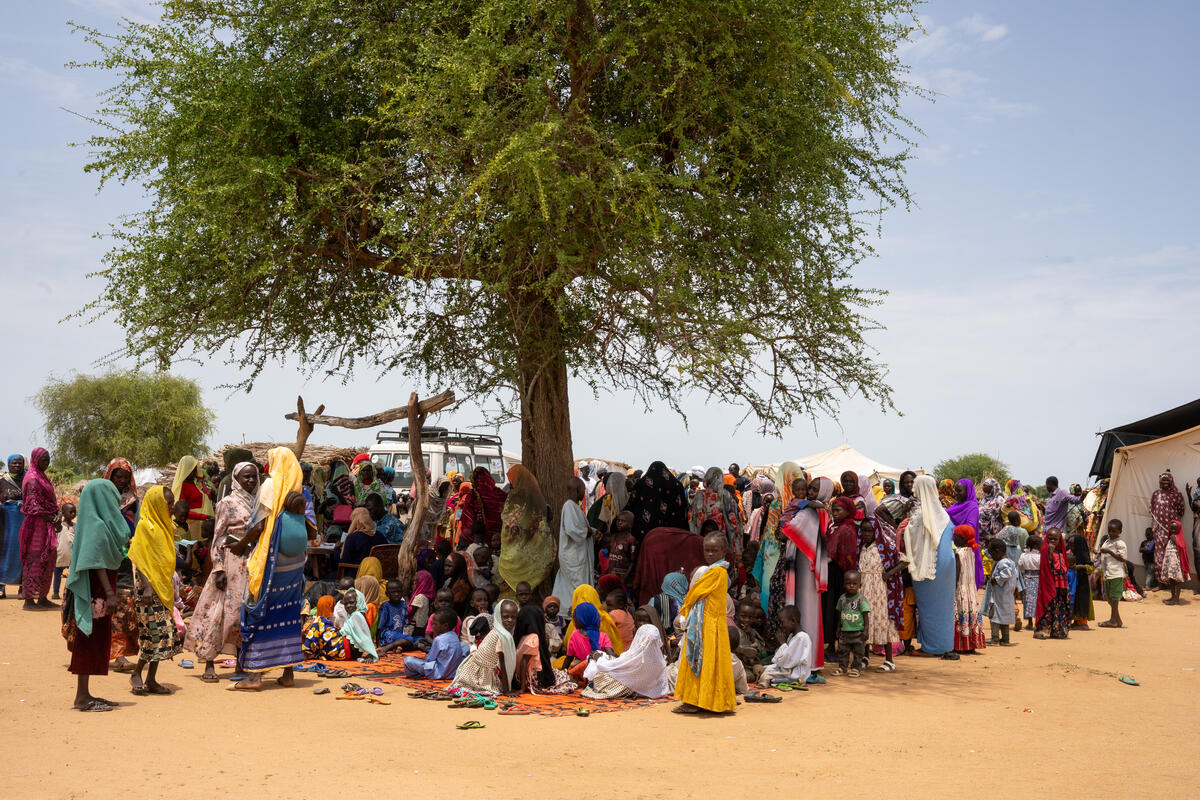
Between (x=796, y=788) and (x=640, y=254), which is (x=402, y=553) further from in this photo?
(x=796, y=788)

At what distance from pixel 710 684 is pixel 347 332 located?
928cm

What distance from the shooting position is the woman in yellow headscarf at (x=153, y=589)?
8734 mm

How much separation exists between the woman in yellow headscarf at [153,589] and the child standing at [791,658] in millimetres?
5549

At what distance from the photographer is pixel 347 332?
15570 millimetres

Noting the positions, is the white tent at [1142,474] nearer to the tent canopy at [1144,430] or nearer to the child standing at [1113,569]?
the tent canopy at [1144,430]

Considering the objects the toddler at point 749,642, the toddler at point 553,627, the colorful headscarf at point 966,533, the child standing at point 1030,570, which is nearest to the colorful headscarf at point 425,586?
the toddler at point 553,627

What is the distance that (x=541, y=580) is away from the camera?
37.9ft

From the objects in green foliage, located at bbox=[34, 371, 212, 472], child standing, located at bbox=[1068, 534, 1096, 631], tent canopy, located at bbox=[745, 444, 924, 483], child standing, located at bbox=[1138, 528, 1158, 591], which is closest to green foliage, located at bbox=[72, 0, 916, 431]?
child standing, located at bbox=[1068, 534, 1096, 631]

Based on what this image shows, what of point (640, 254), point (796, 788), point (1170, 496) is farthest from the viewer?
point (1170, 496)

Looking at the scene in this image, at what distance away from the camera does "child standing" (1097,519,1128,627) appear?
14859 millimetres

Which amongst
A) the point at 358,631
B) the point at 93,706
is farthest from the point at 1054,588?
Result: the point at 93,706

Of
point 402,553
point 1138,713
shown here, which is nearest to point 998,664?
point 1138,713

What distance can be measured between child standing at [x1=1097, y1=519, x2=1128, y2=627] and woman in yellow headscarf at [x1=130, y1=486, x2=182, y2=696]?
12.9 meters

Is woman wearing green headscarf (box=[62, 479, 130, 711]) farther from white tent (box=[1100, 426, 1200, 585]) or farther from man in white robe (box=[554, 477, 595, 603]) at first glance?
white tent (box=[1100, 426, 1200, 585])
